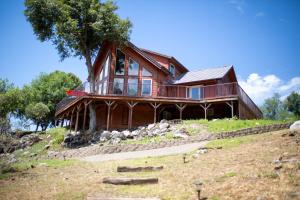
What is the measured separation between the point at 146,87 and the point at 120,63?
13.0ft

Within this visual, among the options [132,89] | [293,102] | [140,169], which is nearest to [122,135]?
[132,89]

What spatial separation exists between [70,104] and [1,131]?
1349 cm

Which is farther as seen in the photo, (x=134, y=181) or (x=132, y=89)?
(x=132, y=89)

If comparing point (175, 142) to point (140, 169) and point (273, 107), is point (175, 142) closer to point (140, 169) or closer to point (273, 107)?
point (140, 169)

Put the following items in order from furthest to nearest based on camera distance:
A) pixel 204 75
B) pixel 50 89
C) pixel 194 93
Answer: pixel 50 89 → pixel 204 75 → pixel 194 93

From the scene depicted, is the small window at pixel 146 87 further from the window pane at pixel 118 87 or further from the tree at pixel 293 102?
the tree at pixel 293 102

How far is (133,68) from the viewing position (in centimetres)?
2766

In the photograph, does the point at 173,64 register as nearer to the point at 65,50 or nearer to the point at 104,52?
the point at 104,52

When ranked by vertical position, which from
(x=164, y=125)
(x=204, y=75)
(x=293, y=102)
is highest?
(x=293, y=102)

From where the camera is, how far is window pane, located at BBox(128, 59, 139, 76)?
2745cm

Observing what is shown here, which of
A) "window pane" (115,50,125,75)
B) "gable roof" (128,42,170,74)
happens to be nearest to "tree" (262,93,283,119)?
"gable roof" (128,42,170,74)

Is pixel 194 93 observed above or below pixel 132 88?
below

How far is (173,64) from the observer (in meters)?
31.8

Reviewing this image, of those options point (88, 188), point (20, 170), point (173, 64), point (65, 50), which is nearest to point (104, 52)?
point (65, 50)
